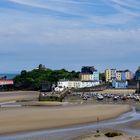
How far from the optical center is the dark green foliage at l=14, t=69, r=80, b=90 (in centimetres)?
17480

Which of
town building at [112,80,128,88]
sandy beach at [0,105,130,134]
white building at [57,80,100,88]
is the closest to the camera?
sandy beach at [0,105,130,134]

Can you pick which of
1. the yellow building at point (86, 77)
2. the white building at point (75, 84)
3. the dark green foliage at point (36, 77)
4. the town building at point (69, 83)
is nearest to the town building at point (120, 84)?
the white building at point (75, 84)

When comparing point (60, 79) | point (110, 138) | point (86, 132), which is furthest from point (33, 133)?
point (60, 79)

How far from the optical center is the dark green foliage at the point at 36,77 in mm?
174800

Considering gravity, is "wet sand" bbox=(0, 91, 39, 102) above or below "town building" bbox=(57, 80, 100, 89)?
below

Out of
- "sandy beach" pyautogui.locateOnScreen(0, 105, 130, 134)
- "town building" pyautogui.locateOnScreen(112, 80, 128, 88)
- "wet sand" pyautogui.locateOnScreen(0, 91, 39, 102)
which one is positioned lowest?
"sandy beach" pyautogui.locateOnScreen(0, 105, 130, 134)

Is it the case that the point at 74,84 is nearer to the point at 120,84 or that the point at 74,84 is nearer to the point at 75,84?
→ the point at 75,84

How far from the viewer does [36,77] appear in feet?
605

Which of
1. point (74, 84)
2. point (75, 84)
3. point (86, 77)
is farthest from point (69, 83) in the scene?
point (86, 77)

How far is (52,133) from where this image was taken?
42.5 metres

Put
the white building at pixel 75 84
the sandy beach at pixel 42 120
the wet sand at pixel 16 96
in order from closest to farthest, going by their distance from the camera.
Result: 1. the sandy beach at pixel 42 120
2. the wet sand at pixel 16 96
3. the white building at pixel 75 84

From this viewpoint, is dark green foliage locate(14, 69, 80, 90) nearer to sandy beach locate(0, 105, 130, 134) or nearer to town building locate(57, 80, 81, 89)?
town building locate(57, 80, 81, 89)

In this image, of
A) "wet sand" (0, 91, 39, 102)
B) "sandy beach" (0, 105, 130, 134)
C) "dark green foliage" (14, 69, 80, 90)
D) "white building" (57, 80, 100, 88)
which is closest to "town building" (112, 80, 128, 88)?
"white building" (57, 80, 100, 88)

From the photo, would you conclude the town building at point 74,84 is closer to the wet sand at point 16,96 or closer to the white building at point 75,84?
the white building at point 75,84
